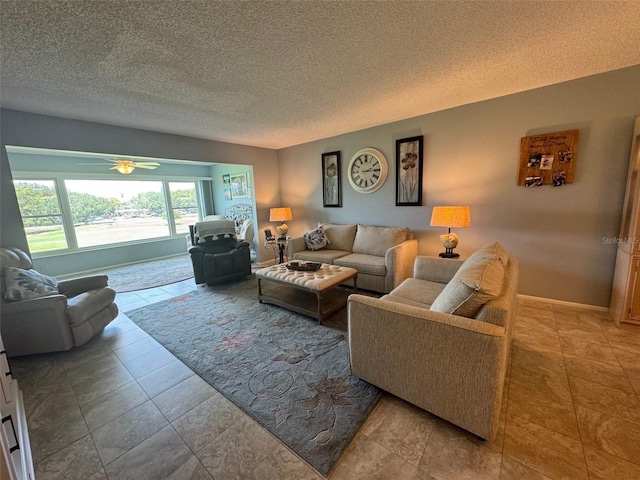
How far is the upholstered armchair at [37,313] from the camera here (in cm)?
217

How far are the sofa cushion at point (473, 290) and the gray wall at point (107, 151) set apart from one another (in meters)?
4.20

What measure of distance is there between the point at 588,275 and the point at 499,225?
3.16 ft

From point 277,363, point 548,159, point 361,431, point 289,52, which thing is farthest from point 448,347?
point 548,159

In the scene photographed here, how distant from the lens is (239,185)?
244 inches

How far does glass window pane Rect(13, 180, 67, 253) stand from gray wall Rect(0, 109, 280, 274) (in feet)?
1.14

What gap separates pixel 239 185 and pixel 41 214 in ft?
11.9

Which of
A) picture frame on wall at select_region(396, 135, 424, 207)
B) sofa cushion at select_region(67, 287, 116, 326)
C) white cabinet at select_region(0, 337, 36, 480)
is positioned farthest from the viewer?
picture frame on wall at select_region(396, 135, 424, 207)

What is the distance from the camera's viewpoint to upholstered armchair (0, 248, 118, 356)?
7.11ft

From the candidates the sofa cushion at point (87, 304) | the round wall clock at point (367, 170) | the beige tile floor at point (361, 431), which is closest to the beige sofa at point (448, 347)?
the beige tile floor at point (361, 431)

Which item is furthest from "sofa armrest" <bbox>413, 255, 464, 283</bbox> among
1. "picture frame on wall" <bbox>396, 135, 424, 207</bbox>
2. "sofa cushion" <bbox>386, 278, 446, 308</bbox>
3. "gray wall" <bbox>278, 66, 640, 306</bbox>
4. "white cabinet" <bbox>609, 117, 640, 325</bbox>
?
"white cabinet" <bbox>609, 117, 640, 325</bbox>

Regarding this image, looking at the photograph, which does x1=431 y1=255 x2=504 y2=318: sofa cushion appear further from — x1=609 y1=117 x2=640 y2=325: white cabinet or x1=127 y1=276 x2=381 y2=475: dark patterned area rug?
x1=609 y1=117 x2=640 y2=325: white cabinet

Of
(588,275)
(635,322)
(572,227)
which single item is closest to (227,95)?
(572,227)

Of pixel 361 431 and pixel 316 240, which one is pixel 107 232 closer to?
pixel 316 240

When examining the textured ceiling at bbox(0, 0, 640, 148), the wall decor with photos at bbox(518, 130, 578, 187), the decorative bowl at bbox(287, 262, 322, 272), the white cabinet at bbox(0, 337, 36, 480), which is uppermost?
the textured ceiling at bbox(0, 0, 640, 148)
